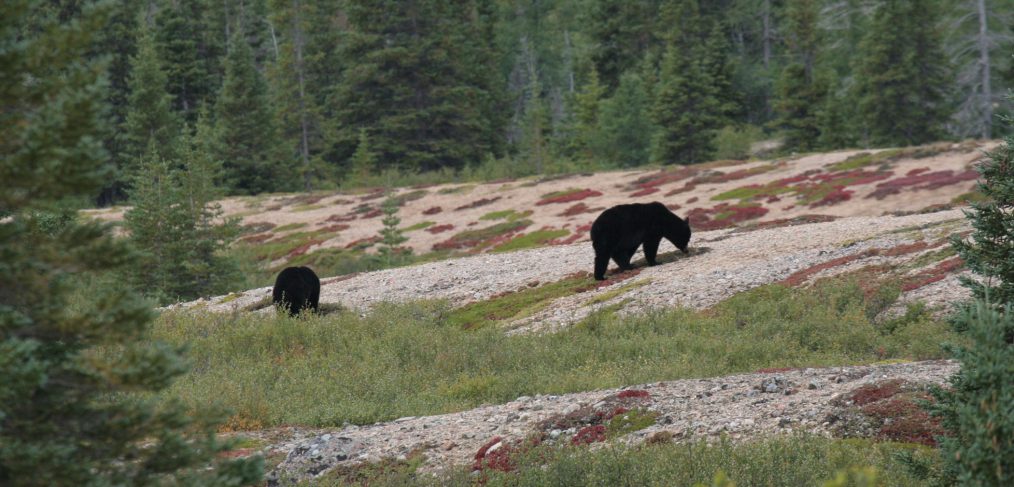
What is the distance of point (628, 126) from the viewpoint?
65312 mm

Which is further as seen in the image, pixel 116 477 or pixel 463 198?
pixel 463 198

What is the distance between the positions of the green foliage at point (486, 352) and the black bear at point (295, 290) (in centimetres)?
101

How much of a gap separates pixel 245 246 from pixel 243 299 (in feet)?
61.2

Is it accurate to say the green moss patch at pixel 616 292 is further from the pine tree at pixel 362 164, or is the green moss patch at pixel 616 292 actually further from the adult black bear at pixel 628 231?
the pine tree at pixel 362 164

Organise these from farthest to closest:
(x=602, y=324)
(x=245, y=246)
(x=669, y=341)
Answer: (x=245, y=246), (x=602, y=324), (x=669, y=341)

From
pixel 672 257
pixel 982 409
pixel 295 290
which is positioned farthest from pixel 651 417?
pixel 672 257

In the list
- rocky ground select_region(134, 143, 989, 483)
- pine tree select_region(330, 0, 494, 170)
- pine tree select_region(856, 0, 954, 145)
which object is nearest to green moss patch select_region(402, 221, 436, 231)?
rocky ground select_region(134, 143, 989, 483)

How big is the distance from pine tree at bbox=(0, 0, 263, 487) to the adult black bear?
57.3ft

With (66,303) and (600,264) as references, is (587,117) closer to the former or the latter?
(600,264)

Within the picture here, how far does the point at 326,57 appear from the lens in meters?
81.6

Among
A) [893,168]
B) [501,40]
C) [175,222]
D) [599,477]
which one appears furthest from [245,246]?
[501,40]

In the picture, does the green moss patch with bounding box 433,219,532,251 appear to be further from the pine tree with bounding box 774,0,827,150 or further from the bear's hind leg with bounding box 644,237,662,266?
the pine tree with bounding box 774,0,827,150

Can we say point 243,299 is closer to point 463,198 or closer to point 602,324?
point 602,324

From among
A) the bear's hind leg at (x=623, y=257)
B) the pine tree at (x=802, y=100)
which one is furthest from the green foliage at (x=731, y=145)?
the bear's hind leg at (x=623, y=257)
